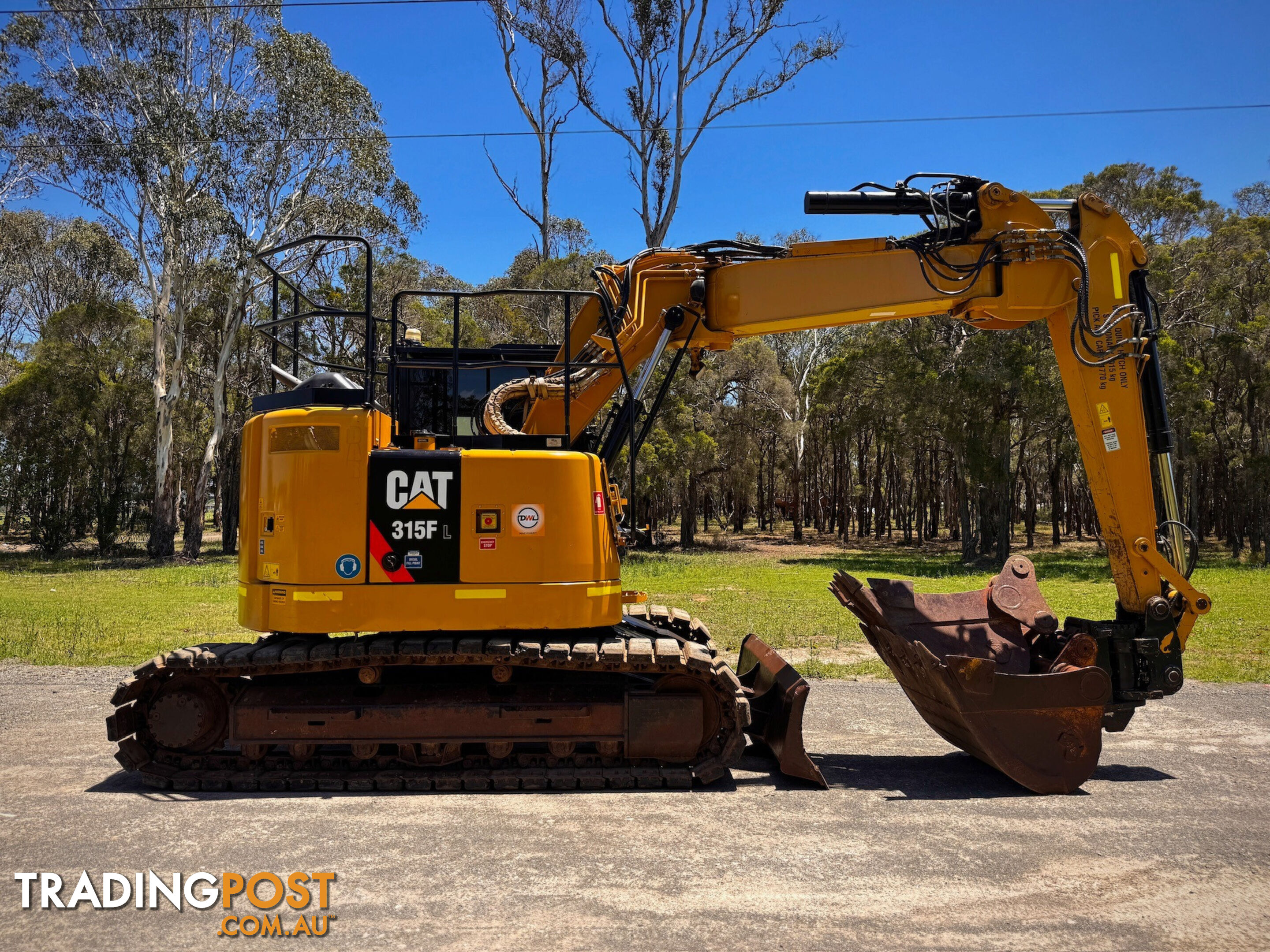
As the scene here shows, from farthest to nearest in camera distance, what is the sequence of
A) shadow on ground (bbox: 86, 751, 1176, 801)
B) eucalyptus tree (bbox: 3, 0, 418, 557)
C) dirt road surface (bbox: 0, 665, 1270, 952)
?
eucalyptus tree (bbox: 3, 0, 418, 557) → shadow on ground (bbox: 86, 751, 1176, 801) → dirt road surface (bbox: 0, 665, 1270, 952)

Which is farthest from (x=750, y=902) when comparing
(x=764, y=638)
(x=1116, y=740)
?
(x=764, y=638)

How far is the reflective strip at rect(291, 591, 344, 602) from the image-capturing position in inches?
255

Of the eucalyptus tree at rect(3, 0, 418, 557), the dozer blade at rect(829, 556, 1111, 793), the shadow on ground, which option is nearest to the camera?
the shadow on ground

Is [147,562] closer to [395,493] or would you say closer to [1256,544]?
[395,493]

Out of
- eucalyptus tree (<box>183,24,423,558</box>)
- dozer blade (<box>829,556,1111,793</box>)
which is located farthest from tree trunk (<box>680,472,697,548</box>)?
dozer blade (<box>829,556,1111,793</box>)

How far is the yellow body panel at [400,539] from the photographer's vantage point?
6500mm

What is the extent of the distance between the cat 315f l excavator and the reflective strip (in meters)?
0.03

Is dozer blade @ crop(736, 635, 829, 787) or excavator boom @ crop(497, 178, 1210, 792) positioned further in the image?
excavator boom @ crop(497, 178, 1210, 792)

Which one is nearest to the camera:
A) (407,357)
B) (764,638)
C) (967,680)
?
(967,680)

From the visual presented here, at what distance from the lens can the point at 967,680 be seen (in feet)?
21.6

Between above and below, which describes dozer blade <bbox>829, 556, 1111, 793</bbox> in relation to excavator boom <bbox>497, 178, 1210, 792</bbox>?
below

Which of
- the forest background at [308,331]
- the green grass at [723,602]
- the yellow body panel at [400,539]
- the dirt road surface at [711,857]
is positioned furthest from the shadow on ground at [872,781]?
the forest background at [308,331]

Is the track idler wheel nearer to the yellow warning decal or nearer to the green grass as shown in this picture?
the yellow warning decal

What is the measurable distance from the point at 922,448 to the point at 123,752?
40.9 meters
